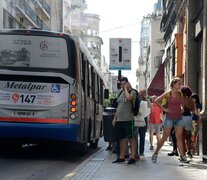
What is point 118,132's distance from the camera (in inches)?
480

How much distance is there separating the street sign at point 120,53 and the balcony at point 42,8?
122 feet

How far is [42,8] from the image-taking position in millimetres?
57469

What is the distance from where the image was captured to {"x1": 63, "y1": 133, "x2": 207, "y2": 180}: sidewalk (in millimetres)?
9656

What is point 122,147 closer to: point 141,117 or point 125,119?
point 125,119

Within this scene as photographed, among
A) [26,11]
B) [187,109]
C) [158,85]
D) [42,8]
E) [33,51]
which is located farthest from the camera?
[42,8]

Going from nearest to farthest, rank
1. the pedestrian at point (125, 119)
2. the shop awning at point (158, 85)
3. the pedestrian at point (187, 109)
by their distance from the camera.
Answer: the pedestrian at point (125, 119) < the pedestrian at point (187, 109) < the shop awning at point (158, 85)

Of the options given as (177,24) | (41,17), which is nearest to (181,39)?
(177,24)

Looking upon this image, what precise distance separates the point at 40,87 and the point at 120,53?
425 centimetres

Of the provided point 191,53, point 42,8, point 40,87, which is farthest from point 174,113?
point 42,8

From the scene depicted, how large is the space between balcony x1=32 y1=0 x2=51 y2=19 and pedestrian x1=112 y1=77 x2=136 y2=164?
41634mm

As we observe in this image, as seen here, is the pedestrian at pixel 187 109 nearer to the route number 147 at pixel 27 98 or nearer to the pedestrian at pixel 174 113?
the pedestrian at pixel 174 113

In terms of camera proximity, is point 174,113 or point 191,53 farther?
point 191,53

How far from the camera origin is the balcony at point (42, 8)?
180 ft

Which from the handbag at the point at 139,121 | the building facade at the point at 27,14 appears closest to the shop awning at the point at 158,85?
the building facade at the point at 27,14
